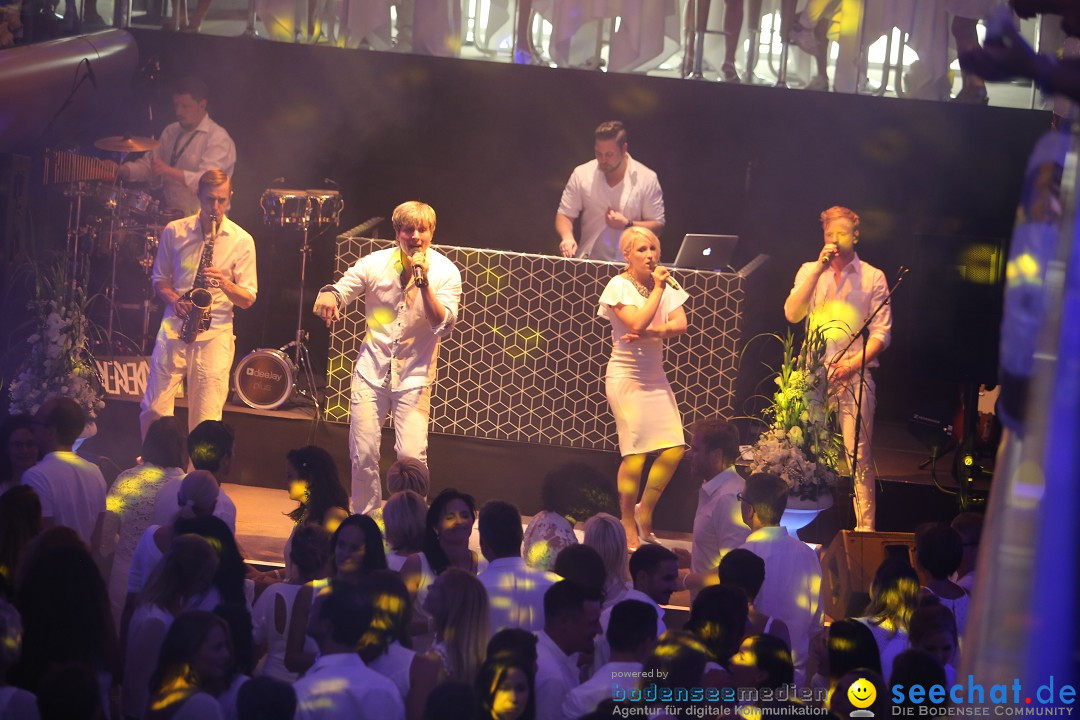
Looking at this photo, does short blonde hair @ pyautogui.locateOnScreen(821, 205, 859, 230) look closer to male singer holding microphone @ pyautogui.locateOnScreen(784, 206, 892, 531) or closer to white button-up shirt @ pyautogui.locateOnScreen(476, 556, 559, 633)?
male singer holding microphone @ pyautogui.locateOnScreen(784, 206, 892, 531)

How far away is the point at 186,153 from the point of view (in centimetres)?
1007

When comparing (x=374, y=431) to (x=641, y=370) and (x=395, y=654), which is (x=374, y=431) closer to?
(x=641, y=370)

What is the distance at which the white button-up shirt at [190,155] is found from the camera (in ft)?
32.9

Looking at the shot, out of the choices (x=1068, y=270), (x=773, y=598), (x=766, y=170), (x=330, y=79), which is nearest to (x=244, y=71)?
(x=330, y=79)

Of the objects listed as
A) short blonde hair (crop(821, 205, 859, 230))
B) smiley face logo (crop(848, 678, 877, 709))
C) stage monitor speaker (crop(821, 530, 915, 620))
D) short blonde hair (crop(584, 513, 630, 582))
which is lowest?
stage monitor speaker (crop(821, 530, 915, 620))

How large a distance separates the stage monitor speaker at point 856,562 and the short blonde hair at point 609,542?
1.88 m

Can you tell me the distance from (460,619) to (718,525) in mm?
2178

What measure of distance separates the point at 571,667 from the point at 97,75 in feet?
26.0

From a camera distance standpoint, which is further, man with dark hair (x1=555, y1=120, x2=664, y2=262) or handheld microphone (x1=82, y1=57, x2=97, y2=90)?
handheld microphone (x1=82, y1=57, x2=97, y2=90)

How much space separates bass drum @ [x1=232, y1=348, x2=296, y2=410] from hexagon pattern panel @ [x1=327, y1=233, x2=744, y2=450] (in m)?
0.31

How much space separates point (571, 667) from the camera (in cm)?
403

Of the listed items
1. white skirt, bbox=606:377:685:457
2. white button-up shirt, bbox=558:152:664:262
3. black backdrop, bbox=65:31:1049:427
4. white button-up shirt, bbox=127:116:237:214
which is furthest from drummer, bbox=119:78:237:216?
white skirt, bbox=606:377:685:457

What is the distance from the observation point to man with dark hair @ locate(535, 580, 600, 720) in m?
3.93

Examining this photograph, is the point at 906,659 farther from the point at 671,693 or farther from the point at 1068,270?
the point at 1068,270
